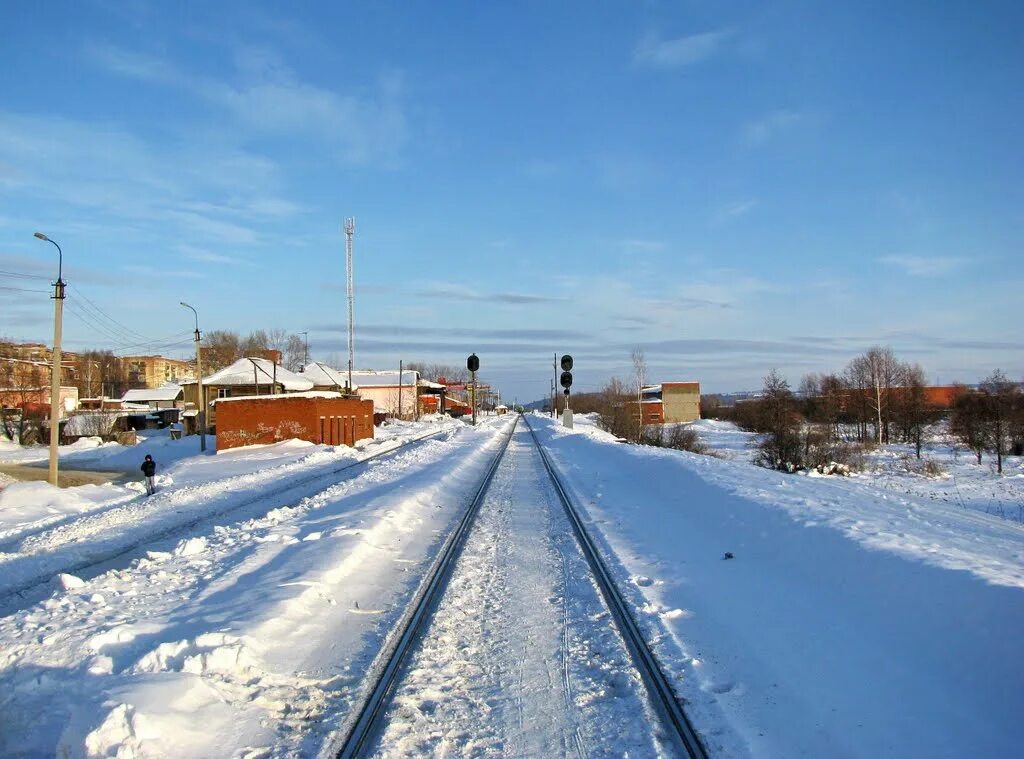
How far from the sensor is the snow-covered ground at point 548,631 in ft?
14.7

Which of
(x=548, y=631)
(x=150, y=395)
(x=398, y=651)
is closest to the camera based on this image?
(x=398, y=651)

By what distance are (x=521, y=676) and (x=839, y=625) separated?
2952mm

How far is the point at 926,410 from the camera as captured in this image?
54688 millimetres

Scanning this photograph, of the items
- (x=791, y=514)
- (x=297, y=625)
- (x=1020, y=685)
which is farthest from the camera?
(x=791, y=514)

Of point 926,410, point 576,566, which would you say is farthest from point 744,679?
point 926,410

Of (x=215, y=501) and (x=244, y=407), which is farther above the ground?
(x=244, y=407)

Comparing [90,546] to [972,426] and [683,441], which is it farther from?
[972,426]

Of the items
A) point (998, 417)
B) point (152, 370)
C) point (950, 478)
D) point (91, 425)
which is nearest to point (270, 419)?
point (91, 425)

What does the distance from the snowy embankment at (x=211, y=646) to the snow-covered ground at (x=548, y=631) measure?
0.02m

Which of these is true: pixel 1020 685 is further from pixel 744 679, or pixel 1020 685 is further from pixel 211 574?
pixel 211 574

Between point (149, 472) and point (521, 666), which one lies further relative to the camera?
point (149, 472)

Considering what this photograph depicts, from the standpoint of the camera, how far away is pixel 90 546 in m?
12.3

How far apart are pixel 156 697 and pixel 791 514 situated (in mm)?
7949

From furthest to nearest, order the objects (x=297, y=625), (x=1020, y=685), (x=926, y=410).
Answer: (x=926, y=410), (x=297, y=625), (x=1020, y=685)
